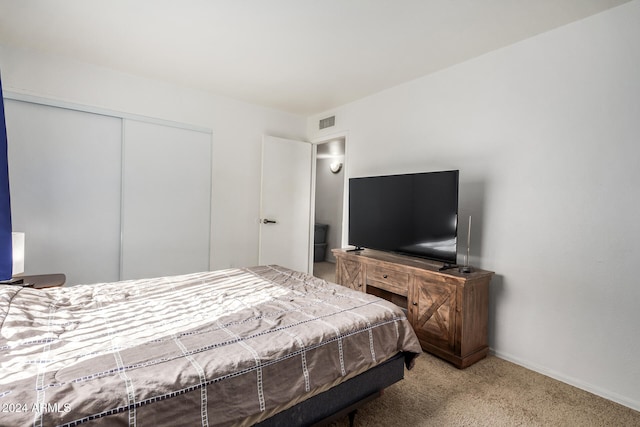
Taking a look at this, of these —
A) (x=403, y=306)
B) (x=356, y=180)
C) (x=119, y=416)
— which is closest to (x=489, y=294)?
(x=403, y=306)

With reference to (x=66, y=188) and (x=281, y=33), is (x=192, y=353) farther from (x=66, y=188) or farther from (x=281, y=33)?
(x=66, y=188)

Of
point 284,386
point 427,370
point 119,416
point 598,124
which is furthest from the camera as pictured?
point 427,370

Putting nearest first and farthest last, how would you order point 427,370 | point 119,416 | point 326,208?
point 119,416
point 427,370
point 326,208

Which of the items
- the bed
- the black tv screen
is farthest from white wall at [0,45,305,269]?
the bed

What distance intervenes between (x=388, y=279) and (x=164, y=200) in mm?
2650

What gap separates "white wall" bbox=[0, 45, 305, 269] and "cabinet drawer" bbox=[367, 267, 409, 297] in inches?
74.9

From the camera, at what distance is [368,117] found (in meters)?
3.85

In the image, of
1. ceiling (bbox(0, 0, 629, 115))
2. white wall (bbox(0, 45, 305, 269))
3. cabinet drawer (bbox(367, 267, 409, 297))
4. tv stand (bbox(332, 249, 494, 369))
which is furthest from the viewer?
white wall (bbox(0, 45, 305, 269))

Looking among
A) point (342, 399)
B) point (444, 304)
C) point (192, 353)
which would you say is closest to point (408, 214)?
point (444, 304)

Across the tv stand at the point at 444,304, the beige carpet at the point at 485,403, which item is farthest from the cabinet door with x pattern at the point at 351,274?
the beige carpet at the point at 485,403

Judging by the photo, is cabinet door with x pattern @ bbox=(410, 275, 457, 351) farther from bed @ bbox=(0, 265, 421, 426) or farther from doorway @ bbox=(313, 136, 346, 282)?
doorway @ bbox=(313, 136, 346, 282)

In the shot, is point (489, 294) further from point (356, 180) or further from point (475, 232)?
point (356, 180)

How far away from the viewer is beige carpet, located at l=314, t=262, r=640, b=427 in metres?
1.82

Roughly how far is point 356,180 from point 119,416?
2.98 meters
